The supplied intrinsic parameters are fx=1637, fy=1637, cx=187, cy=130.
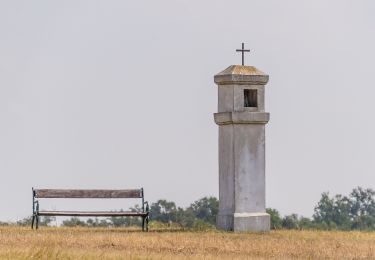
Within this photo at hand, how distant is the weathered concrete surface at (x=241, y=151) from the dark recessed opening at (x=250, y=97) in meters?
0.09

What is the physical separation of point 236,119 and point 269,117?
92 centimetres

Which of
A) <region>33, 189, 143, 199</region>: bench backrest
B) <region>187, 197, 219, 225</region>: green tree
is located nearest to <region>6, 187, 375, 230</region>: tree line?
<region>187, 197, 219, 225</region>: green tree

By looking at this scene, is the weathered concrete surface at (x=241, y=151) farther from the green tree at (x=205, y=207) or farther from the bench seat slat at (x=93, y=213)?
the green tree at (x=205, y=207)

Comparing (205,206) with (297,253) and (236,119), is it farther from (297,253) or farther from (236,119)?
(297,253)

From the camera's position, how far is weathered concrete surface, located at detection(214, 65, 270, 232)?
40125mm


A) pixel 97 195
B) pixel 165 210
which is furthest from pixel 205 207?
pixel 97 195

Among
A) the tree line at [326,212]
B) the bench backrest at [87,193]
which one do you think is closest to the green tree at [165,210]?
the tree line at [326,212]

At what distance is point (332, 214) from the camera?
101 meters

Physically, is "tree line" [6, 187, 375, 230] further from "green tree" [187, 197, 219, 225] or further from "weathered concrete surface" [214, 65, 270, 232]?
"weathered concrete surface" [214, 65, 270, 232]

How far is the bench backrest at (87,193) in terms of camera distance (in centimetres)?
4053

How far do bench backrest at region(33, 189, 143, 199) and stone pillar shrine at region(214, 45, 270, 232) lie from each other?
2256mm

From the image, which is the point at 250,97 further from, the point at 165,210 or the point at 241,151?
the point at 165,210

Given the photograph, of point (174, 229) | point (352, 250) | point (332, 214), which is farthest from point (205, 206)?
point (352, 250)

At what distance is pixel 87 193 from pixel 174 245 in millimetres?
6656
